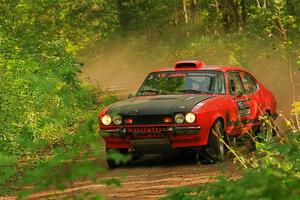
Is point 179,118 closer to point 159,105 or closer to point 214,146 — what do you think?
point 159,105

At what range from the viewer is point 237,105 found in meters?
11.2

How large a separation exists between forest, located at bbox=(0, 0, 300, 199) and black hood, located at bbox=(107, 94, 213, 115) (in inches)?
16.2

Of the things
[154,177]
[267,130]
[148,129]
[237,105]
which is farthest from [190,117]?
[237,105]

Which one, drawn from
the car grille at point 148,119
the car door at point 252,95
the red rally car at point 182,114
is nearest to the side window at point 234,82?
the red rally car at point 182,114

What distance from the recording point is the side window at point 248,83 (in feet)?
39.1

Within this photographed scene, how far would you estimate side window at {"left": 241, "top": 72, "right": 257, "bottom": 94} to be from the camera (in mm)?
11910

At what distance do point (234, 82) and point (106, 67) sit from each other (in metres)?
36.0

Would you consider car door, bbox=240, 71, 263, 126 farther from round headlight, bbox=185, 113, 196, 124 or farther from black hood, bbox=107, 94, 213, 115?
round headlight, bbox=185, 113, 196, 124

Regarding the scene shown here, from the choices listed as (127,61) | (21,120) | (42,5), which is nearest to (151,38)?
(127,61)

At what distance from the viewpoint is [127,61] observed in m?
46.8

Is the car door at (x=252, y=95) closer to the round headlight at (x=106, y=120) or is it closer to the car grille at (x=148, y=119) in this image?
the car grille at (x=148, y=119)

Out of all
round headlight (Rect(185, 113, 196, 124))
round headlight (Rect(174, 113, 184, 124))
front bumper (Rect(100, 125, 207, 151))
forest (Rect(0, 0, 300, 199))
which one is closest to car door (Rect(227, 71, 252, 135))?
forest (Rect(0, 0, 300, 199))

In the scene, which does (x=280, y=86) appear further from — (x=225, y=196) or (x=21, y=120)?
(x=225, y=196)

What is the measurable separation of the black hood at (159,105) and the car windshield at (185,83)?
405mm
